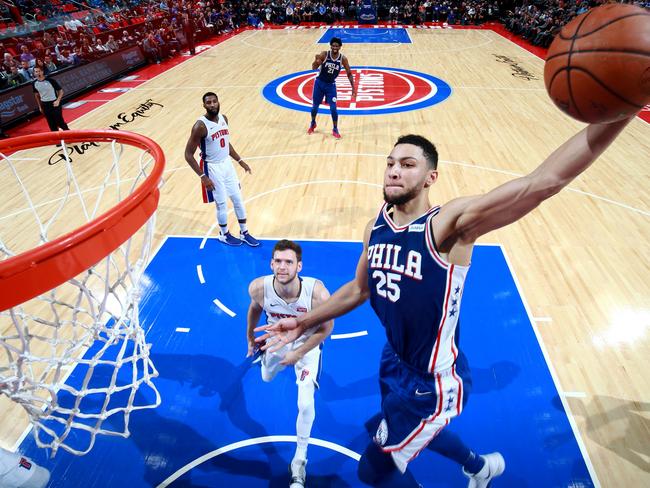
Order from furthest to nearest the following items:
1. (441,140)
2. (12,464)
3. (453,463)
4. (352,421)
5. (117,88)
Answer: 1. (117,88)
2. (441,140)
3. (352,421)
4. (453,463)
5. (12,464)

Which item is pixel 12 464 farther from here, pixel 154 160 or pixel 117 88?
pixel 117 88

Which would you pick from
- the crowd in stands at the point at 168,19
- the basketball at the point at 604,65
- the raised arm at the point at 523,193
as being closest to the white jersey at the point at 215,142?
the raised arm at the point at 523,193

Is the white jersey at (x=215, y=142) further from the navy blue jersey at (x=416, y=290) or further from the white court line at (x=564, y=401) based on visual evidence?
the white court line at (x=564, y=401)

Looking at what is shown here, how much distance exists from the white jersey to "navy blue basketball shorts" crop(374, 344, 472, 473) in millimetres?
3470

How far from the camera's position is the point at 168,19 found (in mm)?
18688

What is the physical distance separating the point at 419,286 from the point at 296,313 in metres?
1.33

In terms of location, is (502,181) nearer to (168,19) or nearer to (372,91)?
(372,91)

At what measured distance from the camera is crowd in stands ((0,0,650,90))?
1312 cm

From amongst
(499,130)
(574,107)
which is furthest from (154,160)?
(499,130)

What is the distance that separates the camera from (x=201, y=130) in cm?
468

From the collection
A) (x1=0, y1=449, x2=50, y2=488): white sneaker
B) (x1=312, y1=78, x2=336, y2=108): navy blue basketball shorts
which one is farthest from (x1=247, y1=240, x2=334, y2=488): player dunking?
(x1=312, y1=78, x2=336, y2=108): navy blue basketball shorts

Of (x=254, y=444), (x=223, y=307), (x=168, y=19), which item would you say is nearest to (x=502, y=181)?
(x=223, y=307)

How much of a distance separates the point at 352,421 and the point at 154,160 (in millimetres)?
2417

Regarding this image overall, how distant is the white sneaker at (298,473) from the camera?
282cm
